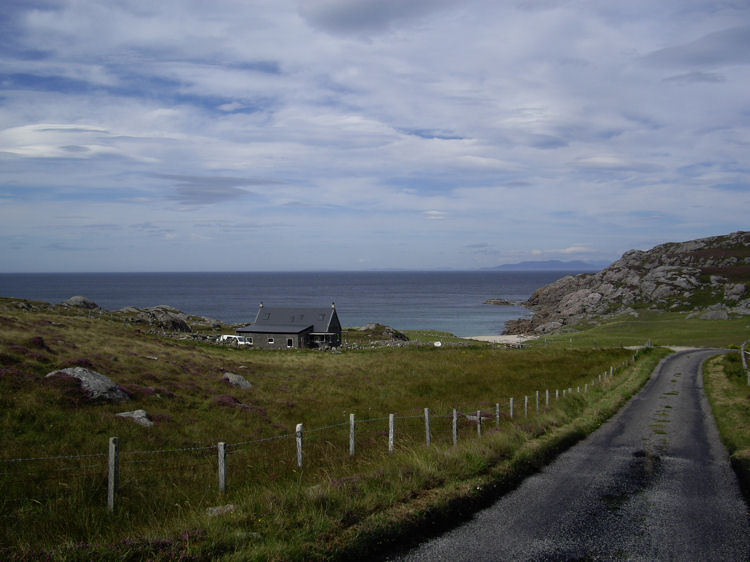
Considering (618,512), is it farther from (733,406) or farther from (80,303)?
(80,303)

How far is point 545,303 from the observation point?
A: 18338 centimetres

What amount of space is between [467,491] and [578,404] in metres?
16.4

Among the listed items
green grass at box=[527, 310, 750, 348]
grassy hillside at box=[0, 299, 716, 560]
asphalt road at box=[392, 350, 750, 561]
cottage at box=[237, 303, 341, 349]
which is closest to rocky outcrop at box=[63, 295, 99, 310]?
cottage at box=[237, 303, 341, 349]

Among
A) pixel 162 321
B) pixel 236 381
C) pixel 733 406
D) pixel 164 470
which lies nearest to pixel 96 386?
pixel 164 470

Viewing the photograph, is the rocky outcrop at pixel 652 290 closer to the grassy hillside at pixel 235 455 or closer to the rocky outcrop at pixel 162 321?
the rocky outcrop at pixel 162 321

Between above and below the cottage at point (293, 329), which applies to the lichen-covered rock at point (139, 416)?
above

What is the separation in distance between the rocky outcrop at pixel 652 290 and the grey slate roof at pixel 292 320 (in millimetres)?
57347

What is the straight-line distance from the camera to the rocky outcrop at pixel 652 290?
4660 inches

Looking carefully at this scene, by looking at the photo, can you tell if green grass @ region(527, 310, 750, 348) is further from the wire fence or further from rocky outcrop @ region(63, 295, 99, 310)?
rocky outcrop @ region(63, 295, 99, 310)

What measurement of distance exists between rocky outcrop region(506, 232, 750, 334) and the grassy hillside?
91939 mm

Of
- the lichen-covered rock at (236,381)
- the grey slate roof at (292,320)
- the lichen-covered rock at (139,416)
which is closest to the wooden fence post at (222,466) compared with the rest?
the lichen-covered rock at (139,416)

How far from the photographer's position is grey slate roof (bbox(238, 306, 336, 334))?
7188 centimetres

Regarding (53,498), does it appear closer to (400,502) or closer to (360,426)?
(400,502)

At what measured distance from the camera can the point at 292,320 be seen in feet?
244
